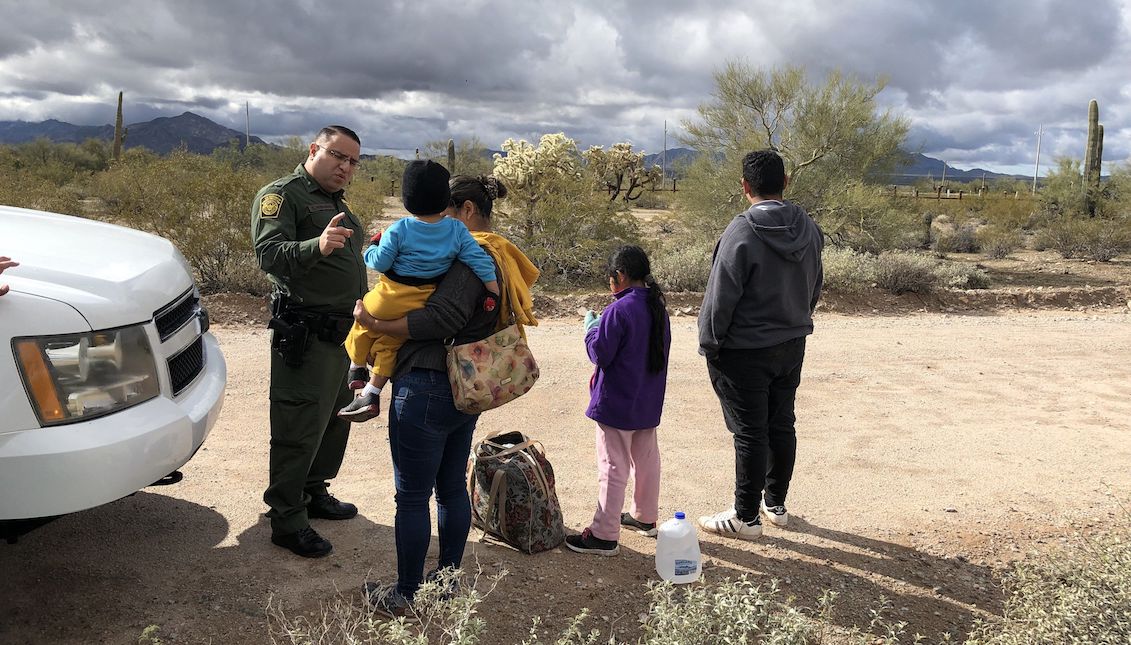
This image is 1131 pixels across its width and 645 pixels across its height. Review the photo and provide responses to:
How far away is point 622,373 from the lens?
376 cm

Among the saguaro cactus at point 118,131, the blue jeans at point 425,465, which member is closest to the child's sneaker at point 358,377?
the blue jeans at point 425,465

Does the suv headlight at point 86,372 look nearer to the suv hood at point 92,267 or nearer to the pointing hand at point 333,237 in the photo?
the suv hood at point 92,267

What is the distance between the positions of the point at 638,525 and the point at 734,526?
0.48 meters

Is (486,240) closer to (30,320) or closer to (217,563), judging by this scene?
(30,320)

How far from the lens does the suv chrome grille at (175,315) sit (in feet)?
10.0

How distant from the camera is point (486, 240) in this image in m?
3.08

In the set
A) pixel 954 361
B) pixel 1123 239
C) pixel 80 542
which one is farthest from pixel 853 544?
pixel 1123 239

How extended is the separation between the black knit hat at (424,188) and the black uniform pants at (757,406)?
1.72 metres

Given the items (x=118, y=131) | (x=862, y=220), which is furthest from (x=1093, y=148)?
(x=118, y=131)

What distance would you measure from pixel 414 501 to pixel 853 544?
2.35 m

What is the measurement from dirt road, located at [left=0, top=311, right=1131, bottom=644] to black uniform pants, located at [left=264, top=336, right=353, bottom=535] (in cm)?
23

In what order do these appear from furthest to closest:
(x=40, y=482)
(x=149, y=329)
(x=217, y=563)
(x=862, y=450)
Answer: (x=862, y=450) < (x=217, y=563) < (x=149, y=329) < (x=40, y=482)

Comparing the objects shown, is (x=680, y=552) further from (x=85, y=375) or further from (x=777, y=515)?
(x=85, y=375)

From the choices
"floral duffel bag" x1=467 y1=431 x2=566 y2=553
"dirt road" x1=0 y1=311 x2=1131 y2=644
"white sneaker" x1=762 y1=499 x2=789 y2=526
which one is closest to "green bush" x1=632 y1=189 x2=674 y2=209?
"dirt road" x1=0 y1=311 x2=1131 y2=644
